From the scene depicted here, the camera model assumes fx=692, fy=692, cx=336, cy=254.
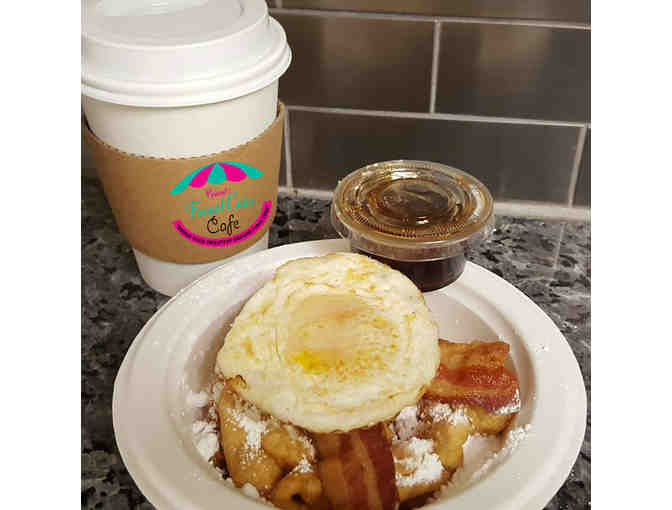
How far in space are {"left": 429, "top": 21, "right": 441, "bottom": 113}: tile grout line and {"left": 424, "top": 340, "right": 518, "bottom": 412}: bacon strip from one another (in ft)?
1.26

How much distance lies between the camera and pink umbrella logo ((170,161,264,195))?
0.64 meters

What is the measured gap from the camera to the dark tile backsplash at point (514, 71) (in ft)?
2.57

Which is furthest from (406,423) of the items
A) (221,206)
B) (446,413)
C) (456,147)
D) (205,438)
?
(456,147)

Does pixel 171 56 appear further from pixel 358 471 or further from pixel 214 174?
pixel 358 471

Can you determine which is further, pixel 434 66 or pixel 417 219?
pixel 434 66

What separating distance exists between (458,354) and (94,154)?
0.39 meters

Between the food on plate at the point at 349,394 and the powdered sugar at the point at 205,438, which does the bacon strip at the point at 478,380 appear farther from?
the powdered sugar at the point at 205,438

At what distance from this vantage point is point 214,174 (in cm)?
65

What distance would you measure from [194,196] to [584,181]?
1.65ft

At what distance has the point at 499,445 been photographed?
525 millimetres

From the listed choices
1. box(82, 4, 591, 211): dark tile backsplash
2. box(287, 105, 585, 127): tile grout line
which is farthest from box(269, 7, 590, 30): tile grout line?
box(287, 105, 585, 127): tile grout line

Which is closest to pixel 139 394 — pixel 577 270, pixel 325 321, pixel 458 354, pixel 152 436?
pixel 152 436

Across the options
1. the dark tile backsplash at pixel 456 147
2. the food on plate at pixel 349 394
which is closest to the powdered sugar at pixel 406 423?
the food on plate at pixel 349 394

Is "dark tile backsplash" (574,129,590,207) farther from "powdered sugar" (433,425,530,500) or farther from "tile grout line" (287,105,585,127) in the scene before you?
"powdered sugar" (433,425,530,500)
